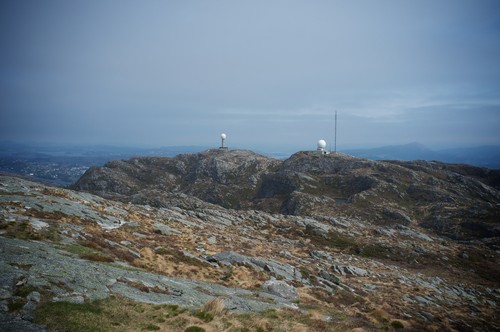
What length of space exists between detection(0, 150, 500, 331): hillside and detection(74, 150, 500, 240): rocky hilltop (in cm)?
127

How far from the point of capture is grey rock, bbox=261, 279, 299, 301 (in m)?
27.5

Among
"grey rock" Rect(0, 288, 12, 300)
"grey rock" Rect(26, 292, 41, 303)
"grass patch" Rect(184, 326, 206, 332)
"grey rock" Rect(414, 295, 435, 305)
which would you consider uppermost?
"grey rock" Rect(0, 288, 12, 300)

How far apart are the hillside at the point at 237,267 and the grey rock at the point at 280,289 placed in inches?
6.3

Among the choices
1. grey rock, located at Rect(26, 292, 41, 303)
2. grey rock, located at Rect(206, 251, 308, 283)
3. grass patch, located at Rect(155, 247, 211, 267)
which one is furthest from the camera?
grey rock, located at Rect(206, 251, 308, 283)

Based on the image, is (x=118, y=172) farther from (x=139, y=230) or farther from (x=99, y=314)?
(x=99, y=314)

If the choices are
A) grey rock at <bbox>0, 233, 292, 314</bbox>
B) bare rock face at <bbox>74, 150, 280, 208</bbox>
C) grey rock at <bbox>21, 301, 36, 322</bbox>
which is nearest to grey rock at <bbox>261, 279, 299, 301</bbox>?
grey rock at <bbox>0, 233, 292, 314</bbox>

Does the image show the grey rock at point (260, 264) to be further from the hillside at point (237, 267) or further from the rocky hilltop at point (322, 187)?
the rocky hilltop at point (322, 187)

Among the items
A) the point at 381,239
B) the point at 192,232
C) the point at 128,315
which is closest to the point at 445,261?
the point at 381,239

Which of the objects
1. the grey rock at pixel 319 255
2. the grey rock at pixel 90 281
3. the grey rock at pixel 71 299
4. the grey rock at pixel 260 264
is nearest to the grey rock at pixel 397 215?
the grey rock at pixel 319 255

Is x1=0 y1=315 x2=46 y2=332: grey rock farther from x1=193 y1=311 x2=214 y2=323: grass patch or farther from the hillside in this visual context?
x1=193 y1=311 x2=214 y2=323: grass patch

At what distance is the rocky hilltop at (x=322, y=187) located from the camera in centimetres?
9075

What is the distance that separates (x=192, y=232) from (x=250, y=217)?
24.4 meters

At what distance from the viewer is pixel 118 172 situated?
6009 inches

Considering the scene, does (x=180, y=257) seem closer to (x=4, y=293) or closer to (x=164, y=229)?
(x=164, y=229)
